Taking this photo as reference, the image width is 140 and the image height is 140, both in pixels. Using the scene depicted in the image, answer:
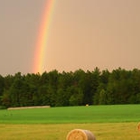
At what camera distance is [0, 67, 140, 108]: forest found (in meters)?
111

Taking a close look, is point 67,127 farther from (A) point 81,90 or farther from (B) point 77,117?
(A) point 81,90

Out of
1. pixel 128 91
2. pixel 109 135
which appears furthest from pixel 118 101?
pixel 109 135

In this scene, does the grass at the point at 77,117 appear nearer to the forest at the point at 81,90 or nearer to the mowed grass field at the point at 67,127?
the mowed grass field at the point at 67,127

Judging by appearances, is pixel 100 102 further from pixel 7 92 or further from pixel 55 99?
pixel 7 92

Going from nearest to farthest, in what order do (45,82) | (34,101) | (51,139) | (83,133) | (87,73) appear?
1. (83,133)
2. (51,139)
3. (34,101)
4. (87,73)
5. (45,82)

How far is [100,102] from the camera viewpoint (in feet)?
371

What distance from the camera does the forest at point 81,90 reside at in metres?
111

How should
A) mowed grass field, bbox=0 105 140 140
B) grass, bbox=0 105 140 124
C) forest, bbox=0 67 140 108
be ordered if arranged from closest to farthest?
mowed grass field, bbox=0 105 140 140
grass, bbox=0 105 140 124
forest, bbox=0 67 140 108

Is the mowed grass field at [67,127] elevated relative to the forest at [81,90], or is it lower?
lower

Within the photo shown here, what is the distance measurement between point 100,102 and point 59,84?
1940cm

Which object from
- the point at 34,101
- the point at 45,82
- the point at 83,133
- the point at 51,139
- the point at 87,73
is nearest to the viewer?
the point at 83,133

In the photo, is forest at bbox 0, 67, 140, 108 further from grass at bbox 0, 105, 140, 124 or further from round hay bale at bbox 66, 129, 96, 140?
round hay bale at bbox 66, 129, 96, 140

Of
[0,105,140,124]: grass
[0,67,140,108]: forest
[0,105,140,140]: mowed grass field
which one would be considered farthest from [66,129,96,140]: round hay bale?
[0,67,140,108]: forest

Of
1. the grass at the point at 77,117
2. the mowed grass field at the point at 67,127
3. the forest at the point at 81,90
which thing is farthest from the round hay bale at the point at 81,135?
the forest at the point at 81,90
